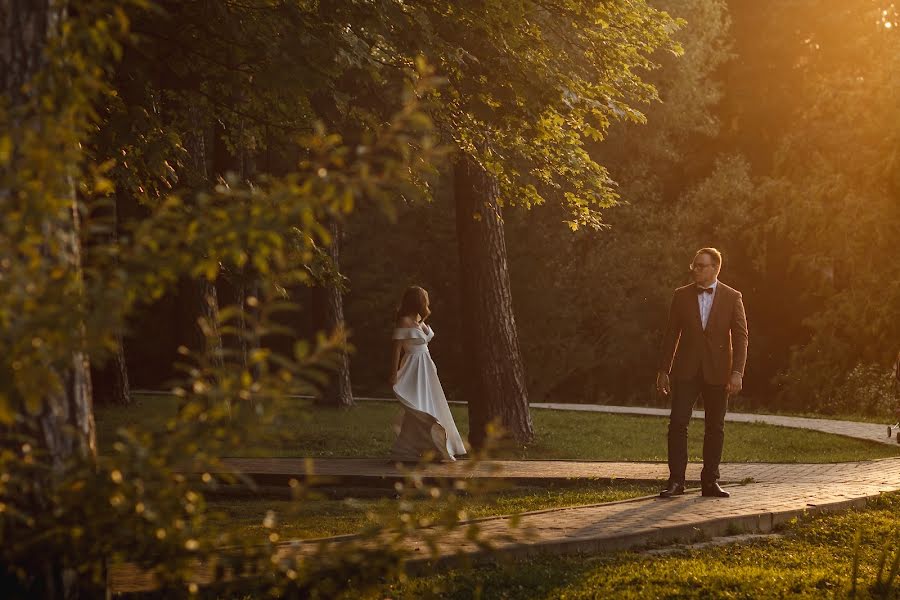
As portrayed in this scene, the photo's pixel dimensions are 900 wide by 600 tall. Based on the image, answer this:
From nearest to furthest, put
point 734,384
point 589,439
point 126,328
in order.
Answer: point 126,328 < point 734,384 < point 589,439

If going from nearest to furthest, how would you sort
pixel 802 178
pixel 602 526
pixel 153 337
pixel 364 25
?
pixel 602 526
pixel 364 25
pixel 802 178
pixel 153 337

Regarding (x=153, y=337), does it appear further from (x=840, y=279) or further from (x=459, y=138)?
(x=459, y=138)

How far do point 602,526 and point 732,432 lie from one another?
14.0 m

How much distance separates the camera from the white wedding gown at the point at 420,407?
14.2m

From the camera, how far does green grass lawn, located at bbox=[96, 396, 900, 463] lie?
17.4 m

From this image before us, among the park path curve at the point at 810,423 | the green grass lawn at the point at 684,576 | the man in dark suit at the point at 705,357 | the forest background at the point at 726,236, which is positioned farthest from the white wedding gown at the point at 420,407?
the forest background at the point at 726,236

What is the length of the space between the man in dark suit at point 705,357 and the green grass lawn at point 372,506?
774mm

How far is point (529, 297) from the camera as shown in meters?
36.8

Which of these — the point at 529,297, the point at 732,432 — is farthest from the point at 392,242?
the point at 732,432

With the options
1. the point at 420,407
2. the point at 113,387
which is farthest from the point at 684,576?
the point at 113,387

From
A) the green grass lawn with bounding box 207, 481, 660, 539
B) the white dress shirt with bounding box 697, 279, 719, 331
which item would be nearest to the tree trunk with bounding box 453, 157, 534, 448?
the green grass lawn with bounding box 207, 481, 660, 539

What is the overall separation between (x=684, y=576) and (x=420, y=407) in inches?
269

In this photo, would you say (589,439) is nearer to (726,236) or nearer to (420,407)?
(420,407)

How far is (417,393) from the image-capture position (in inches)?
560
